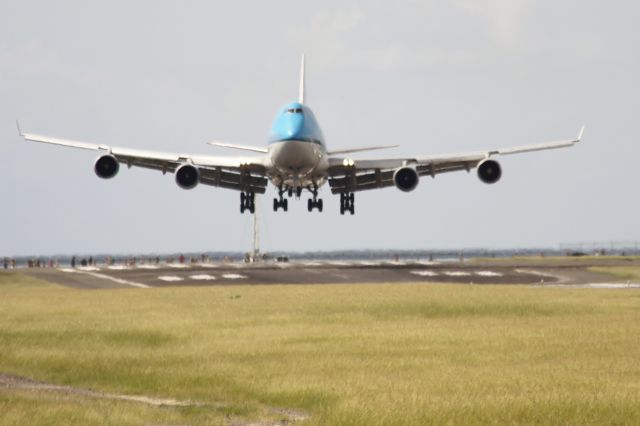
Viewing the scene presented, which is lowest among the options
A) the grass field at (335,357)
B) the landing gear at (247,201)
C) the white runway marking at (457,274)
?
the grass field at (335,357)

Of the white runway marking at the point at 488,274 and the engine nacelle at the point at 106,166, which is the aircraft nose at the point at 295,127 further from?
the white runway marking at the point at 488,274

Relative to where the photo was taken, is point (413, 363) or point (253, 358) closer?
point (413, 363)

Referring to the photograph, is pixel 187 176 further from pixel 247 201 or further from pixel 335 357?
pixel 335 357

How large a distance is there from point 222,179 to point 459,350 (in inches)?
1981

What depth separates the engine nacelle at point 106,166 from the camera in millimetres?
72938

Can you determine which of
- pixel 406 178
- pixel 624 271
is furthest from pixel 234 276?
pixel 624 271

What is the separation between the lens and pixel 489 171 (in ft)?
250

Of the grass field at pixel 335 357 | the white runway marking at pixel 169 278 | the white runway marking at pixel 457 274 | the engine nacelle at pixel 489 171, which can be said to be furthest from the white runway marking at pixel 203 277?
the engine nacelle at pixel 489 171

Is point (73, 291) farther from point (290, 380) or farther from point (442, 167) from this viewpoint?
point (290, 380)

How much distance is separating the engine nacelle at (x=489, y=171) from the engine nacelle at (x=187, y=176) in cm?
2101

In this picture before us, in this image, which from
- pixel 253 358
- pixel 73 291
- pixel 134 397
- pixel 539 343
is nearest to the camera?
pixel 134 397

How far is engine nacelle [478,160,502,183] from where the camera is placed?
7600 cm

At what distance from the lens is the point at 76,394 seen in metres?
28.8

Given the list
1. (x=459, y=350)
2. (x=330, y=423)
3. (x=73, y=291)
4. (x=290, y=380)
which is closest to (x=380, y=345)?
(x=459, y=350)
